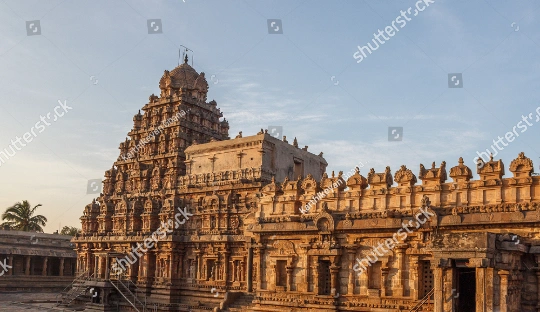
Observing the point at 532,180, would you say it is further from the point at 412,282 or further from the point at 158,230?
the point at 158,230

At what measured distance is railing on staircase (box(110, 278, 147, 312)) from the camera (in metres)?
42.0

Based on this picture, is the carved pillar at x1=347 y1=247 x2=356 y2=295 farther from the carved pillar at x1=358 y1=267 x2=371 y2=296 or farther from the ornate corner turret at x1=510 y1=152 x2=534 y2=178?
the ornate corner turret at x1=510 y1=152 x2=534 y2=178

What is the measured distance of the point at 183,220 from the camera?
4478 cm

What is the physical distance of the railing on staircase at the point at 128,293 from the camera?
4203 cm

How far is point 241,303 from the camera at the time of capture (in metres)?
33.9

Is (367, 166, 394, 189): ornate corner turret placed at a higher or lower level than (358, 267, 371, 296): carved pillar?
higher

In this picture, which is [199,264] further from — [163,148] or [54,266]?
[54,266]

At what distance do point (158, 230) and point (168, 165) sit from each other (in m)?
7.98

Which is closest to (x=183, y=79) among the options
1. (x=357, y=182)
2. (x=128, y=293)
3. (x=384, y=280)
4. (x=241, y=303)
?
(x=128, y=293)

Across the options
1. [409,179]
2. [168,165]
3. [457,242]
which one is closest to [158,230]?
[168,165]

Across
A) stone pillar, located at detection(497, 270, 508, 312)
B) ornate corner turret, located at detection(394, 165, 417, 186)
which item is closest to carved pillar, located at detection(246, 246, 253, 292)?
ornate corner turret, located at detection(394, 165, 417, 186)

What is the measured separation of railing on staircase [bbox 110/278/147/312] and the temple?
167 millimetres

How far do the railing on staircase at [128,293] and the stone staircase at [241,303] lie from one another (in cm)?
1072

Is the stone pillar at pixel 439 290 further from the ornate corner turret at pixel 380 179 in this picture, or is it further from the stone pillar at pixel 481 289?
the ornate corner turret at pixel 380 179
